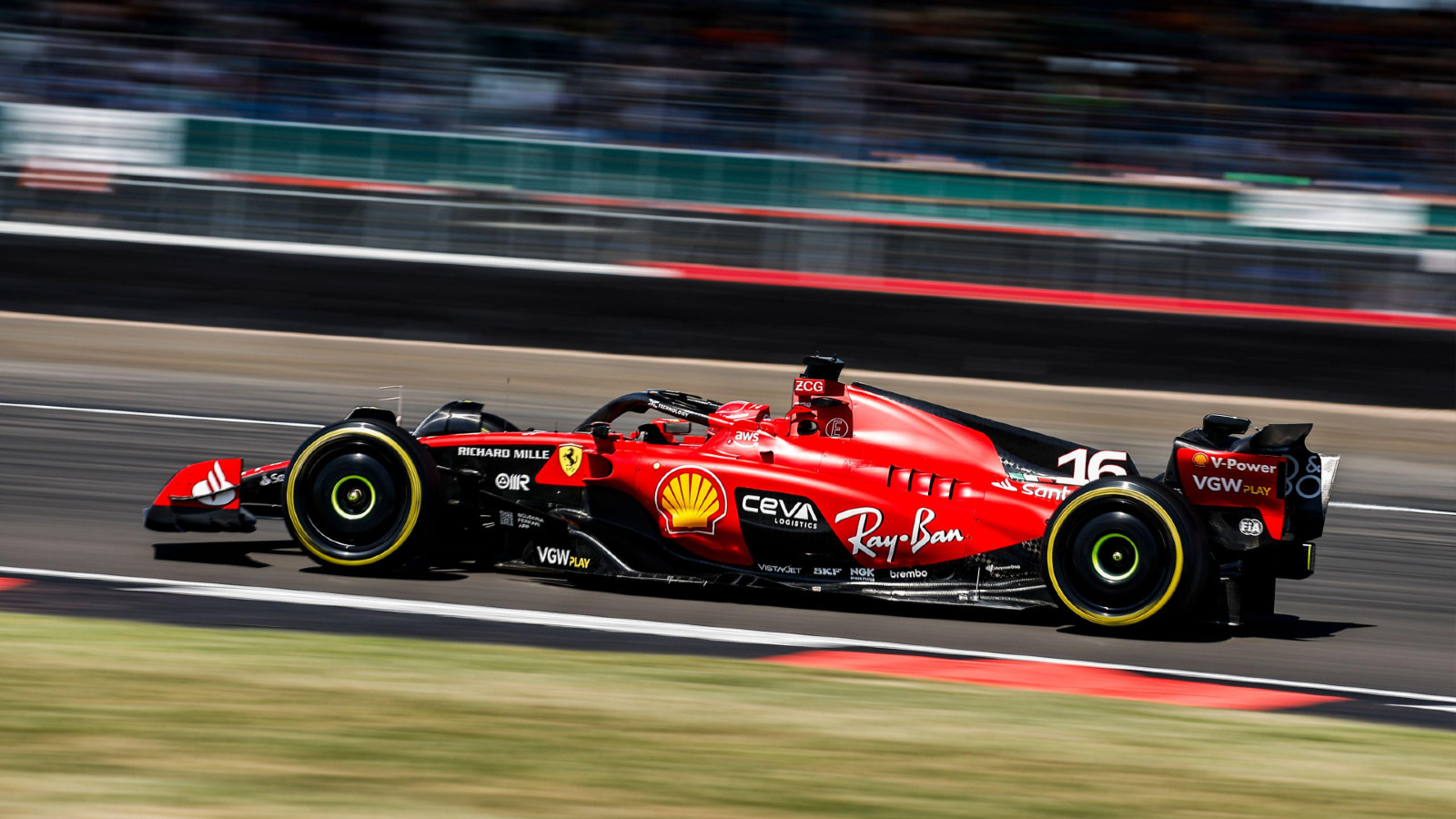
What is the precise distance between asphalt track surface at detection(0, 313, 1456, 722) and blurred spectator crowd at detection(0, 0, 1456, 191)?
2.11 meters

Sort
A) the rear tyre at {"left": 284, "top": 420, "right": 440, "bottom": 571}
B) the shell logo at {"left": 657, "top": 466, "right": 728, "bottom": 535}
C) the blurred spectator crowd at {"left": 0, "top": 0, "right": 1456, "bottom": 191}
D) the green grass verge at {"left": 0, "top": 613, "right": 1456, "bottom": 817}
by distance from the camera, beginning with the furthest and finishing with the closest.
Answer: the blurred spectator crowd at {"left": 0, "top": 0, "right": 1456, "bottom": 191} → the rear tyre at {"left": 284, "top": 420, "right": 440, "bottom": 571} → the shell logo at {"left": 657, "top": 466, "right": 728, "bottom": 535} → the green grass verge at {"left": 0, "top": 613, "right": 1456, "bottom": 817}

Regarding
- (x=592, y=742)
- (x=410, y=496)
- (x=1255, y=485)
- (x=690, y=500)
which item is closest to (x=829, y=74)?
(x=690, y=500)

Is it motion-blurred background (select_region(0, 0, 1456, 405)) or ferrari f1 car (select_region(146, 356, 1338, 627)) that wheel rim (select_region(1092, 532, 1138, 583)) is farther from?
motion-blurred background (select_region(0, 0, 1456, 405))

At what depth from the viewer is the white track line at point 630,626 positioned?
→ 612 centimetres

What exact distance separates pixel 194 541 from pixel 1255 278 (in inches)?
291

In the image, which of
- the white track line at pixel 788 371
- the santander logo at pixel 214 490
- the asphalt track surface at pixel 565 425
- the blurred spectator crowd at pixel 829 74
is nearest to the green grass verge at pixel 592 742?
the asphalt track surface at pixel 565 425

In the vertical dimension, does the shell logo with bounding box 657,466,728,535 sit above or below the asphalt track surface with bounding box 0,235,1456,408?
below

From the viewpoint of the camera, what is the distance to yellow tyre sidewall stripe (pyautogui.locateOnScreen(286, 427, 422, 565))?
22.7ft

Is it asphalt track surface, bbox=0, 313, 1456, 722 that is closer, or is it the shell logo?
asphalt track surface, bbox=0, 313, 1456, 722

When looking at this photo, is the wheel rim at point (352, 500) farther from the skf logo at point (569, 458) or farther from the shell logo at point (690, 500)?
the shell logo at point (690, 500)

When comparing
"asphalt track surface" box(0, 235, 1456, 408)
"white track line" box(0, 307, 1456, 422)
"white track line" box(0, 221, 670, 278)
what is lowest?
"white track line" box(0, 307, 1456, 422)

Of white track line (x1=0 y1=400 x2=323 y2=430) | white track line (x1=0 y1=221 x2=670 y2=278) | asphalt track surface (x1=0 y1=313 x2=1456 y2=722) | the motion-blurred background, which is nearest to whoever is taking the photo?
asphalt track surface (x1=0 y1=313 x2=1456 y2=722)

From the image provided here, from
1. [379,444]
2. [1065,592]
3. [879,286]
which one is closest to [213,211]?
[879,286]

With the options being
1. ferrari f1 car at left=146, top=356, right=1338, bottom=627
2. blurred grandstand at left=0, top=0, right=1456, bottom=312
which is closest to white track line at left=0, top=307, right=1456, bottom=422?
blurred grandstand at left=0, top=0, right=1456, bottom=312
